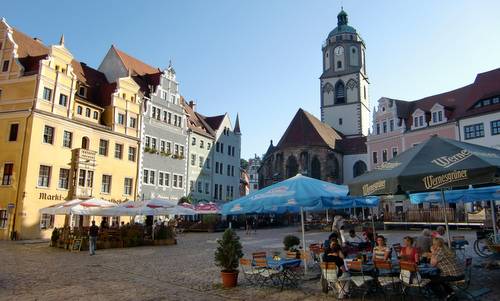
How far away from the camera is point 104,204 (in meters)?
24.0

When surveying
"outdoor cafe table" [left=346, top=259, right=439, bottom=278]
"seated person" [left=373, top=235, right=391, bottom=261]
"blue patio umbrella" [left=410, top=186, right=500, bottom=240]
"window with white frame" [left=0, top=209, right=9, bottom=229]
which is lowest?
"outdoor cafe table" [left=346, top=259, right=439, bottom=278]

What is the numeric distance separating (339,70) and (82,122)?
169 ft

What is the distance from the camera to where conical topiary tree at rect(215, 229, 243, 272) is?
11.0 metres

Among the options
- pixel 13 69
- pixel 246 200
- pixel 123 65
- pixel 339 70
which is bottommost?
pixel 246 200

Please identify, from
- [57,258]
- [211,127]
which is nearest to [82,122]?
[57,258]

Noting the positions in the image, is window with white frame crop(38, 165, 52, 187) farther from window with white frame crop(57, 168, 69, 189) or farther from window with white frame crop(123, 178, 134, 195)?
window with white frame crop(123, 178, 134, 195)

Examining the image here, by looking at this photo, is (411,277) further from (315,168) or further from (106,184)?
(315,168)

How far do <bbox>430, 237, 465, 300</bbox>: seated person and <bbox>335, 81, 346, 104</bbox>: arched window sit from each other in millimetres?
66891

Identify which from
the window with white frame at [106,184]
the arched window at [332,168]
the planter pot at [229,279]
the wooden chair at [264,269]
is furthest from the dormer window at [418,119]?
the planter pot at [229,279]

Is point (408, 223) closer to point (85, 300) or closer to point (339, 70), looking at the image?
point (85, 300)

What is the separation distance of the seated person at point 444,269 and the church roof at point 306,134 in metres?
53.2

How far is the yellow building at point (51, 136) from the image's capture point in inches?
1152

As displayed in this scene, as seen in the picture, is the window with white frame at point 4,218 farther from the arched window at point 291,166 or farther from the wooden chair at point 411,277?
the arched window at point 291,166

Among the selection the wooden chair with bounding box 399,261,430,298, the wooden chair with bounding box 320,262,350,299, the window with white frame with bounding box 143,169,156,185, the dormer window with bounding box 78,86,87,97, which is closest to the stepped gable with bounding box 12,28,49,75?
the dormer window with bounding box 78,86,87,97
